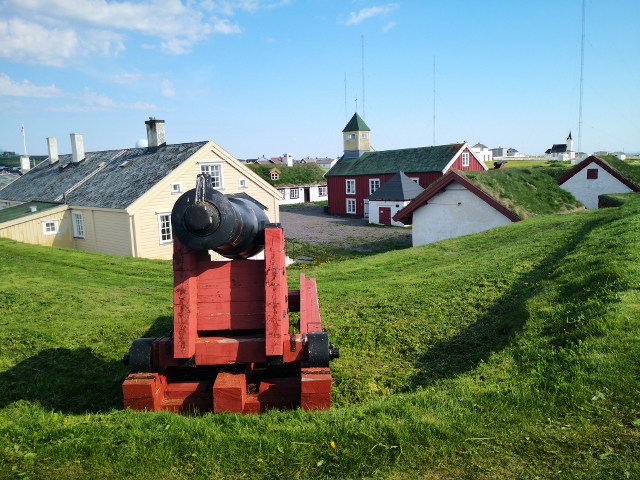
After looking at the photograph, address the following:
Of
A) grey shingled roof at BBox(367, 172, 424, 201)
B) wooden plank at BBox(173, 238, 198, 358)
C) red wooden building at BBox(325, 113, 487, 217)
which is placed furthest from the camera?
red wooden building at BBox(325, 113, 487, 217)

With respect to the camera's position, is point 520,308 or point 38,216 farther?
point 38,216

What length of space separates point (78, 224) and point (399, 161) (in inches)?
1121

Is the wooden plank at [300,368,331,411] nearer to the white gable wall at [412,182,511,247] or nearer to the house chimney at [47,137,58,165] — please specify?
the white gable wall at [412,182,511,247]

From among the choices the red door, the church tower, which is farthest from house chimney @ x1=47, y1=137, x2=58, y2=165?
the church tower

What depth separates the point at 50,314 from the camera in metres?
9.68

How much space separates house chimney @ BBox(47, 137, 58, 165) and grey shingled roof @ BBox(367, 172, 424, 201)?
23.7 meters

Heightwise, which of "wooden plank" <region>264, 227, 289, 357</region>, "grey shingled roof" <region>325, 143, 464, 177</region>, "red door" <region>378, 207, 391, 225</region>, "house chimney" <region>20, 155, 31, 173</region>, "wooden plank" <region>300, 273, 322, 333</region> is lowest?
"red door" <region>378, 207, 391, 225</region>

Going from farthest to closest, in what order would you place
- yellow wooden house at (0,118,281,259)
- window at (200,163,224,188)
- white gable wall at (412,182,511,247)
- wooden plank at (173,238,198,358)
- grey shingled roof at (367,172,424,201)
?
grey shingled roof at (367,172,424,201), window at (200,163,224,188), yellow wooden house at (0,118,281,259), white gable wall at (412,182,511,247), wooden plank at (173,238,198,358)

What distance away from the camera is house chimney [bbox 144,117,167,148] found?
2791 cm

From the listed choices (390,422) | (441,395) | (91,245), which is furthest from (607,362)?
(91,245)

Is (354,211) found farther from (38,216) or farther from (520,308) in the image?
(520,308)

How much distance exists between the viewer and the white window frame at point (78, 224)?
25.4 m

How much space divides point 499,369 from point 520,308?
295 centimetres

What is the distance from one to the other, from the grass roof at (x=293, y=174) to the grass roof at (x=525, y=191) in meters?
38.7
